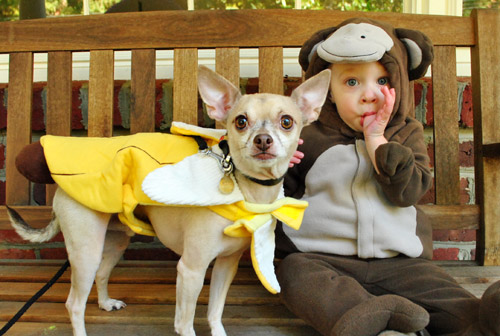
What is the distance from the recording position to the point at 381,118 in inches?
48.9

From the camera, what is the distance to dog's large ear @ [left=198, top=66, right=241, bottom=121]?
1.15 metres

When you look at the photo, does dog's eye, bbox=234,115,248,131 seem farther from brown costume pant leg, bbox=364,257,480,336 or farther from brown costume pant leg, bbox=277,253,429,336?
brown costume pant leg, bbox=364,257,480,336

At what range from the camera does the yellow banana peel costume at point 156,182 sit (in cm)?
106

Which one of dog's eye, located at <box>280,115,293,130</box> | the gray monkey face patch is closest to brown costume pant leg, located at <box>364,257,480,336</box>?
dog's eye, located at <box>280,115,293,130</box>

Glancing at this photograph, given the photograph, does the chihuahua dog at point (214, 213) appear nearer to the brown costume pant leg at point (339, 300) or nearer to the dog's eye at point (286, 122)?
the dog's eye at point (286, 122)

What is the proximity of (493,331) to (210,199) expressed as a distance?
0.74 m

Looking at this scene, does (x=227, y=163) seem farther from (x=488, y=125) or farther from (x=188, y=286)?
(x=488, y=125)

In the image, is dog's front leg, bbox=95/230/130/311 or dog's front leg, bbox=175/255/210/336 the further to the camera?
dog's front leg, bbox=95/230/130/311

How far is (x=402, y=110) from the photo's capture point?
1.34 m

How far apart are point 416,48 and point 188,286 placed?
101 centimetres

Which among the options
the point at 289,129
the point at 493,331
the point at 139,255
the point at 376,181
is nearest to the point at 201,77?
the point at 289,129

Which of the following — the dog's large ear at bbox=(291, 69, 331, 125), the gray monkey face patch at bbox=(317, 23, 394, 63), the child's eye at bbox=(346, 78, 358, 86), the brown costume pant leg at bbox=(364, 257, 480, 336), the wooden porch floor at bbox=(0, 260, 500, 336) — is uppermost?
the gray monkey face patch at bbox=(317, 23, 394, 63)

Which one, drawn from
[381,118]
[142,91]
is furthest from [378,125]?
Answer: [142,91]

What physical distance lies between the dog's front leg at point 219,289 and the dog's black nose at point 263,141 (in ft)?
1.17
